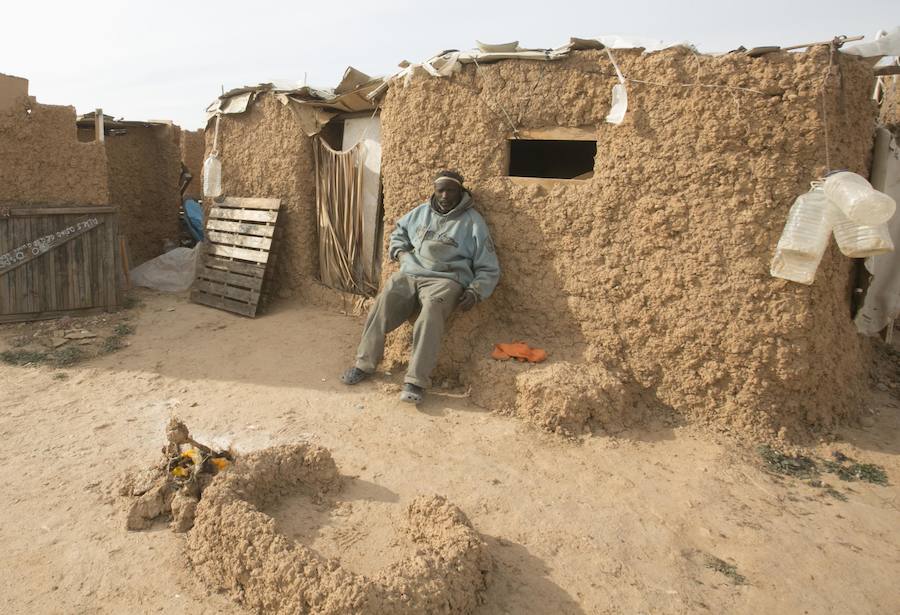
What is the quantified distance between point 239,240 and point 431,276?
9.56 ft

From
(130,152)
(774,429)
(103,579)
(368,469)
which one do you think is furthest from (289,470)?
(130,152)

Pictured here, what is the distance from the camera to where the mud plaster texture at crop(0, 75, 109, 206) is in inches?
213

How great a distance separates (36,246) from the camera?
554cm

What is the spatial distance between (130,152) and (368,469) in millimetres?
6619

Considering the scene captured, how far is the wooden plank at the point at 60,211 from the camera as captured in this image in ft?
17.8

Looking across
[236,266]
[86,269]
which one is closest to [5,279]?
[86,269]

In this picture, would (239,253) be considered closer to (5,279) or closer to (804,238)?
(5,279)

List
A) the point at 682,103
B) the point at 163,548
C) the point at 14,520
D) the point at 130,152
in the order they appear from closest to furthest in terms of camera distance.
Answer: the point at 163,548 < the point at 14,520 < the point at 682,103 < the point at 130,152

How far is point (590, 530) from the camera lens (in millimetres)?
2734

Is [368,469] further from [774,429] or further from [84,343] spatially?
[84,343]

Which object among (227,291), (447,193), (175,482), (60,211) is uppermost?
(447,193)

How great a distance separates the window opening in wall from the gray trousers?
7.73 feet

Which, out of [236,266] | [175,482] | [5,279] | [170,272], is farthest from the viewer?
[170,272]

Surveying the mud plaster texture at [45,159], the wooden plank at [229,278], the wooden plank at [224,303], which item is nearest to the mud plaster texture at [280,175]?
the wooden plank at [229,278]
